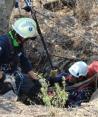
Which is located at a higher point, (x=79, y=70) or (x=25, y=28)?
(x=25, y=28)

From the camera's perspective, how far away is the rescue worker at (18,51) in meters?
7.23

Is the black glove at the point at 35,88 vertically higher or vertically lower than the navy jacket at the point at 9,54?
lower

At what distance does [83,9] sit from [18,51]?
12.2 feet

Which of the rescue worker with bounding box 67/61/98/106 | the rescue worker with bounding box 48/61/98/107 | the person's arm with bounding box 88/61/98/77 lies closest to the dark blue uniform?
the rescue worker with bounding box 48/61/98/107

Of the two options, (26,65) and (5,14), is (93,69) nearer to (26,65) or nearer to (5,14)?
(26,65)

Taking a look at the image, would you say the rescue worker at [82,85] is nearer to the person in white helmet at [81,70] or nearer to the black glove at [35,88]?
the person in white helmet at [81,70]

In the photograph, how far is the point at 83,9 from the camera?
35.5 feet

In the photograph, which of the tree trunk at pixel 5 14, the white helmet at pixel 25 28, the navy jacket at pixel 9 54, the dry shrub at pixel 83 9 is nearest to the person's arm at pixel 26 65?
the navy jacket at pixel 9 54

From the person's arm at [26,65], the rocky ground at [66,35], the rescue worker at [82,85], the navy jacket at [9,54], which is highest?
the navy jacket at [9,54]

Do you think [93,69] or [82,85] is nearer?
[82,85]

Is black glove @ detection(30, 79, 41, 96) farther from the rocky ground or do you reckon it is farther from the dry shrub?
the dry shrub

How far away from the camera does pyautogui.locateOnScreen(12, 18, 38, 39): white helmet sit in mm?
7550

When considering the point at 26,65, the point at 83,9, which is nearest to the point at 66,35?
the point at 83,9

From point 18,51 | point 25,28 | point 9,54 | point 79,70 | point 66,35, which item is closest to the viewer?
point 9,54
